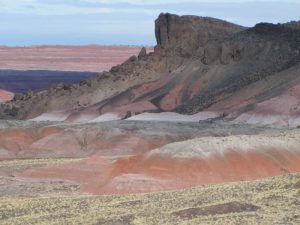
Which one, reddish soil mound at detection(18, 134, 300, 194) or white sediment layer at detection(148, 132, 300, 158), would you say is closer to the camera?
reddish soil mound at detection(18, 134, 300, 194)

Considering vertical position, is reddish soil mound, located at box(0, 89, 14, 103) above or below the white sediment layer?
Answer: below

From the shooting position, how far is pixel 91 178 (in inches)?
1398

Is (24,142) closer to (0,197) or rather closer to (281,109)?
(281,109)

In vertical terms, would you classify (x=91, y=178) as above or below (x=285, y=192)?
below

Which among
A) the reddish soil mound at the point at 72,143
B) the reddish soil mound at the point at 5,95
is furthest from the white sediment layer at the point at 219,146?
the reddish soil mound at the point at 5,95

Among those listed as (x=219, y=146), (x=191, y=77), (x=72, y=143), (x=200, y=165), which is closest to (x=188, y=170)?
(x=200, y=165)

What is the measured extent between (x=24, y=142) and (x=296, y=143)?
2345 centimetres

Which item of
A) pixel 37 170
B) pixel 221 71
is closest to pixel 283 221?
pixel 37 170

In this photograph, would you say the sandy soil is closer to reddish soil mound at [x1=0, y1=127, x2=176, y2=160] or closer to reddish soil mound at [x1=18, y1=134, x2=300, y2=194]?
reddish soil mound at [x1=18, y1=134, x2=300, y2=194]

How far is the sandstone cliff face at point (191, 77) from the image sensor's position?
63.1 meters

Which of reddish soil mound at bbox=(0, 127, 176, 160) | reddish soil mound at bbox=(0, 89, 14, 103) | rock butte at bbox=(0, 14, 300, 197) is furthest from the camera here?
reddish soil mound at bbox=(0, 89, 14, 103)

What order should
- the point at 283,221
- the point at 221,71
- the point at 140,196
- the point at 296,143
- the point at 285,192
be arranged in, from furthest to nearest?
1. the point at 221,71
2. the point at 296,143
3. the point at 140,196
4. the point at 285,192
5. the point at 283,221

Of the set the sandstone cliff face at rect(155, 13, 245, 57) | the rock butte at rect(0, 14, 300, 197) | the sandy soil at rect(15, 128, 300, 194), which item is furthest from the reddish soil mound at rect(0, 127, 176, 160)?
the sandstone cliff face at rect(155, 13, 245, 57)

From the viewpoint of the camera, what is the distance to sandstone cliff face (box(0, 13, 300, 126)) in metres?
63.1
